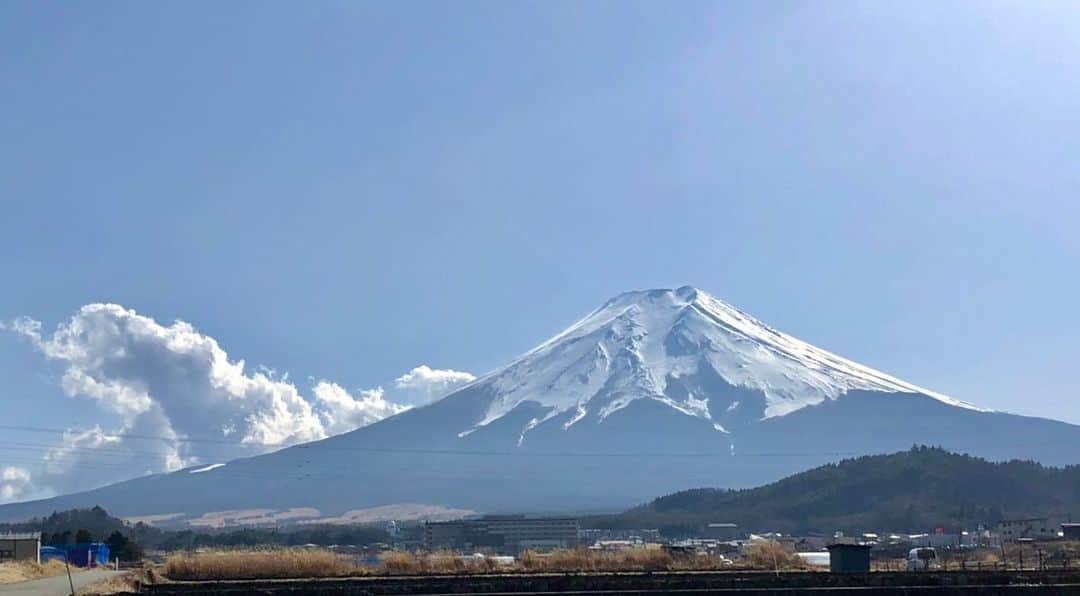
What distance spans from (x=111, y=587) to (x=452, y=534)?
251 ft

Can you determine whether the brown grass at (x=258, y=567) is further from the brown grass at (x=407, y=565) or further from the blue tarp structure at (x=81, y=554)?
A: the blue tarp structure at (x=81, y=554)

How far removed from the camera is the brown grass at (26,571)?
37.5 m

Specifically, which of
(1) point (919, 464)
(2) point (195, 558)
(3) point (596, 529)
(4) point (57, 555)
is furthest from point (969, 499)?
(2) point (195, 558)

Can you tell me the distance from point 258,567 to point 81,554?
1001 inches

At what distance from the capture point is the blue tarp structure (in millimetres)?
55375

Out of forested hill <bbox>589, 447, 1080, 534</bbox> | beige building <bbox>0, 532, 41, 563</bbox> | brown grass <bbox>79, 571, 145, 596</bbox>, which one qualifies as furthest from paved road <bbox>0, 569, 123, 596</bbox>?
forested hill <bbox>589, 447, 1080, 534</bbox>

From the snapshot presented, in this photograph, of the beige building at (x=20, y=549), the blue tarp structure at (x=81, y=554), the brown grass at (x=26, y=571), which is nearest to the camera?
the brown grass at (x=26, y=571)

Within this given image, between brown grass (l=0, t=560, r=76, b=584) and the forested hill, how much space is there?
86.9 meters

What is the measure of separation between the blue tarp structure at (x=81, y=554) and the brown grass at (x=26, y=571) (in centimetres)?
1007

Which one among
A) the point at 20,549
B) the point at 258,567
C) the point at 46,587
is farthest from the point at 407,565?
the point at 20,549

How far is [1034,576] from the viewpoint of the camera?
31922 millimetres

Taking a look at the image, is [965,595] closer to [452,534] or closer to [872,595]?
[872,595]

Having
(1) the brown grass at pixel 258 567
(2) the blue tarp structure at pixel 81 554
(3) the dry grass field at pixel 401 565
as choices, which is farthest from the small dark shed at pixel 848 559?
(2) the blue tarp structure at pixel 81 554

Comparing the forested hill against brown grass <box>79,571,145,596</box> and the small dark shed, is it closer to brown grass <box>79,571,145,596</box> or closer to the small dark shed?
the small dark shed
